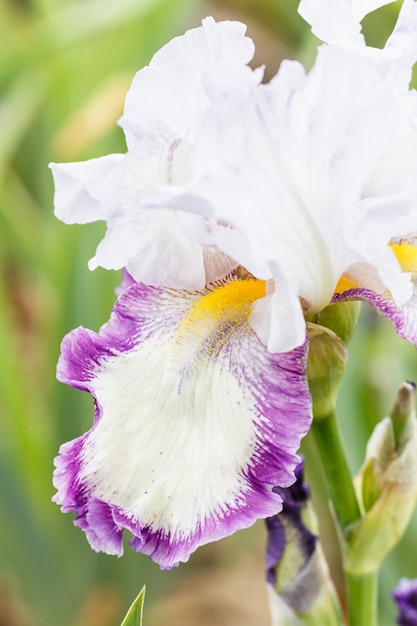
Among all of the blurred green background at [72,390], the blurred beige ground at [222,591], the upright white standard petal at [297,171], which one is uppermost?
the upright white standard petal at [297,171]

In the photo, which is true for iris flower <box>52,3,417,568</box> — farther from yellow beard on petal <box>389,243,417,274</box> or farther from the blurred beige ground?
the blurred beige ground

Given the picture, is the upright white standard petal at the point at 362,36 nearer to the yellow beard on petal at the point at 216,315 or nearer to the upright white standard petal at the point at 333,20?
the upright white standard petal at the point at 333,20

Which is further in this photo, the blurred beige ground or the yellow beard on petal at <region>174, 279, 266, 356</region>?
the blurred beige ground

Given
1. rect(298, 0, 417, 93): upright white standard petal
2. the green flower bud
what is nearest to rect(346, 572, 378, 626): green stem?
the green flower bud

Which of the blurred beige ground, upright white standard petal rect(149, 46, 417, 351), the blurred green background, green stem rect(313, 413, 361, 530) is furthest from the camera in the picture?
the blurred beige ground

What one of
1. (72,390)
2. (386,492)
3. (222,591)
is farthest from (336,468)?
(222,591)

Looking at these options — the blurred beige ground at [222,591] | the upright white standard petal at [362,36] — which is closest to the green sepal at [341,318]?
the upright white standard petal at [362,36]

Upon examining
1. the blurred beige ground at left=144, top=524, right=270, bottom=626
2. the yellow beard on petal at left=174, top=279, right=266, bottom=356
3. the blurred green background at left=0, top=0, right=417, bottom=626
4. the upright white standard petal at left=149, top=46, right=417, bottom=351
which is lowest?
the blurred beige ground at left=144, top=524, right=270, bottom=626
